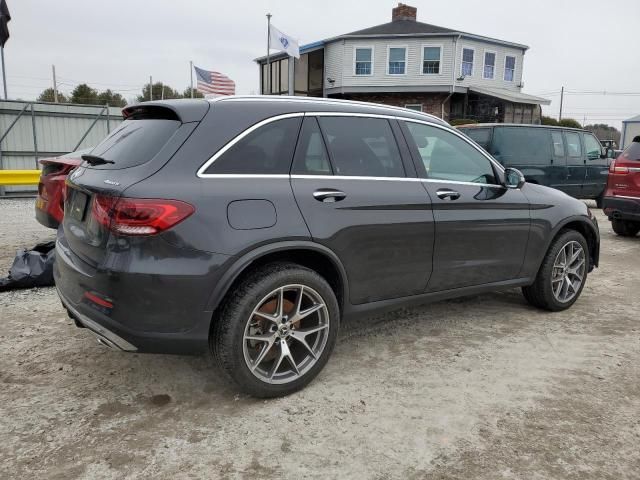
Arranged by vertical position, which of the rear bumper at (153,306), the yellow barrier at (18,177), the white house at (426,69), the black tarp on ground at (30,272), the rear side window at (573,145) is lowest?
the black tarp on ground at (30,272)

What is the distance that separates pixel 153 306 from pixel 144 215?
47cm

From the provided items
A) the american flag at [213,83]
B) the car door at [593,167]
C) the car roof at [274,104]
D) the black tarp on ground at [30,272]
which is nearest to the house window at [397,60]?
the american flag at [213,83]

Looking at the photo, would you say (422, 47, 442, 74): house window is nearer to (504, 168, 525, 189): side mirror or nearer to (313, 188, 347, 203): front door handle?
(504, 168, 525, 189): side mirror

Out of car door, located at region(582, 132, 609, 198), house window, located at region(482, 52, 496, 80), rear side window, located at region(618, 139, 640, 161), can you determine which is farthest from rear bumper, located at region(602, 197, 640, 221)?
house window, located at region(482, 52, 496, 80)

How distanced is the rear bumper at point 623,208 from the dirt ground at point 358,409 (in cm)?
442

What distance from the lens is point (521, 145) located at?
10242 mm

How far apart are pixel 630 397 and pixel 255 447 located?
7.50ft

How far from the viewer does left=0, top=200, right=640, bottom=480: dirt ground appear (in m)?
2.52

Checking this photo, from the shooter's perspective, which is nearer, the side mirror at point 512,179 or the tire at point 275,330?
the tire at point 275,330

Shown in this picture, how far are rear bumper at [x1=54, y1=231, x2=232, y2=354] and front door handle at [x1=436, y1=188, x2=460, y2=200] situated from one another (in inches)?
69.4

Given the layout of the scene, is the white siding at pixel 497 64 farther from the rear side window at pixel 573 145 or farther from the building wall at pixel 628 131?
the rear side window at pixel 573 145

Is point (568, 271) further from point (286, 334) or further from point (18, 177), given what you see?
point (18, 177)

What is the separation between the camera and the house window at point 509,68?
30966 millimetres

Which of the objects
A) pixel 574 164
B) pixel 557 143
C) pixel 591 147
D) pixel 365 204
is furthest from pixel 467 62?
pixel 365 204
